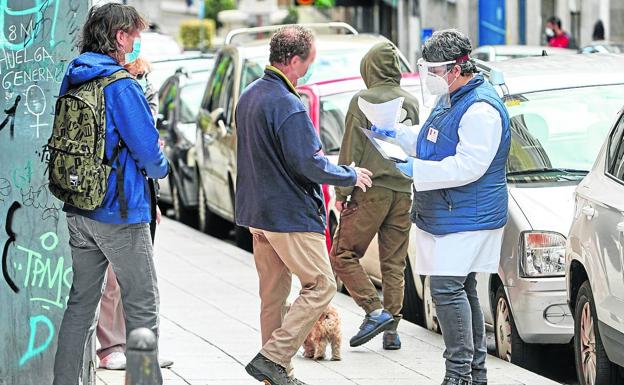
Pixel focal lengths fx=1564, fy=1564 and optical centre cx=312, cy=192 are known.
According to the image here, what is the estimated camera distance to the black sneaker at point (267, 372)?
25.6ft

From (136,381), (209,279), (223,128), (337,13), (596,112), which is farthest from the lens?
(337,13)

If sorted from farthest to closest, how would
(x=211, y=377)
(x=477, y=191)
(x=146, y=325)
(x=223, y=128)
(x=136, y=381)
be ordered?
(x=223, y=128) → (x=211, y=377) → (x=477, y=191) → (x=146, y=325) → (x=136, y=381)

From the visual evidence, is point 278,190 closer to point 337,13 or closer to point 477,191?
point 477,191

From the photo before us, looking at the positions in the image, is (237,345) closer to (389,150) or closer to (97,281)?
(389,150)

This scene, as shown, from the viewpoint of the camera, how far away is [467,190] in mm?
7547

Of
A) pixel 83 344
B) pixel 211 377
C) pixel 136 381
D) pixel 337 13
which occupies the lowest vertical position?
pixel 337 13

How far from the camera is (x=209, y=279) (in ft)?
41.6

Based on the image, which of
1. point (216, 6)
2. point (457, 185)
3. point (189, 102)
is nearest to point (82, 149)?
point (457, 185)

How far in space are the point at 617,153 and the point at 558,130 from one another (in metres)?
1.86

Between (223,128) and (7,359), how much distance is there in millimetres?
8270

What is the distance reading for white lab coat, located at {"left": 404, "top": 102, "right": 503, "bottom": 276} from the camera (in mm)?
7434

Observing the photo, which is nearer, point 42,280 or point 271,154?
point 42,280

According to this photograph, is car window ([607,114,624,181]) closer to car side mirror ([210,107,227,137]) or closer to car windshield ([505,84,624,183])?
car windshield ([505,84,624,183])

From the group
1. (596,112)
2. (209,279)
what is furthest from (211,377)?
(209,279)
